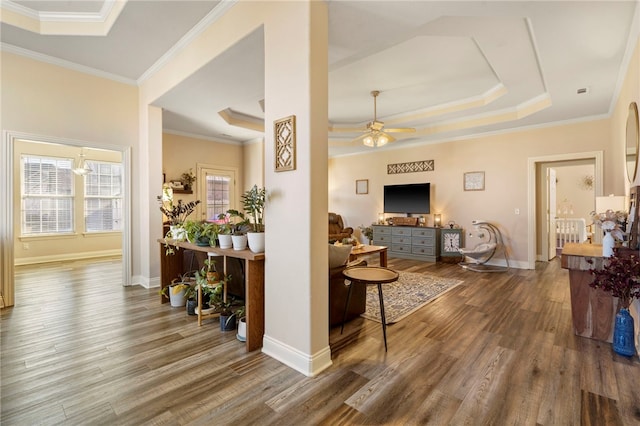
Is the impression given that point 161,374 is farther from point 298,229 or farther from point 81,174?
point 81,174

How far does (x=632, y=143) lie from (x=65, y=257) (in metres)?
9.83

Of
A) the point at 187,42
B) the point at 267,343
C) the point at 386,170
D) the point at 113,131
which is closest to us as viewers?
the point at 267,343

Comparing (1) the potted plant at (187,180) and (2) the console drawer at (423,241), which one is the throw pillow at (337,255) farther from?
(1) the potted plant at (187,180)

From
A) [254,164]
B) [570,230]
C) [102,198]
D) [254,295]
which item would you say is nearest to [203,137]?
[254,164]

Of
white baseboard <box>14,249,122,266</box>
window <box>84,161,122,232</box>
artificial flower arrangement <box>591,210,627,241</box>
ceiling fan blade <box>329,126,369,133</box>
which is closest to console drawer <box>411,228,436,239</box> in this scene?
ceiling fan blade <box>329,126,369,133</box>

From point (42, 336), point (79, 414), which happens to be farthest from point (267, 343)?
point (42, 336)

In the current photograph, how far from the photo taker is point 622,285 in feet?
7.48

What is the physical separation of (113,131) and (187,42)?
195 centimetres

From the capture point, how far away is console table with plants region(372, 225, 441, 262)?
6.16 meters

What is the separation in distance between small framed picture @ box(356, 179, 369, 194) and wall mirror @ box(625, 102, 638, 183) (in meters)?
5.03

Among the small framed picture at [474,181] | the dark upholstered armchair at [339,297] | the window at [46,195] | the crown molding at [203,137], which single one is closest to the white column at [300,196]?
the dark upholstered armchair at [339,297]

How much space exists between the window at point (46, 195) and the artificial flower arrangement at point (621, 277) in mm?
9225

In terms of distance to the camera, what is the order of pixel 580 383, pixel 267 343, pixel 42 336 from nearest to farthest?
pixel 580 383 → pixel 267 343 → pixel 42 336

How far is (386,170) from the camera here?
739 cm
